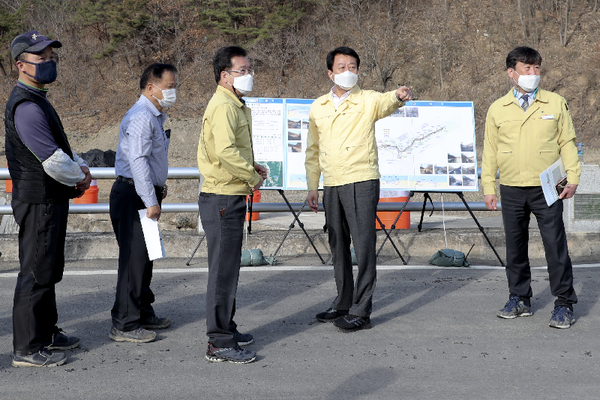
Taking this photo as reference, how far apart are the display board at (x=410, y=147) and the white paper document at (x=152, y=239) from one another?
3.10 m

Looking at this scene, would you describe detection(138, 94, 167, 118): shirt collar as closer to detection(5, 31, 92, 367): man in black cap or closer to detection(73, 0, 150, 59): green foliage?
detection(5, 31, 92, 367): man in black cap

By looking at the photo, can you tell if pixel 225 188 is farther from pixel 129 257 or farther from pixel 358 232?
pixel 358 232

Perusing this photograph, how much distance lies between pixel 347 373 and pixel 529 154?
8.33 feet

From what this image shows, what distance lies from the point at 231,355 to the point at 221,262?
0.64 m

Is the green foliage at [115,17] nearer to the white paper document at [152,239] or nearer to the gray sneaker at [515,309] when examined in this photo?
the white paper document at [152,239]

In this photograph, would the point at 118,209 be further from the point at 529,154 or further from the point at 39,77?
the point at 529,154

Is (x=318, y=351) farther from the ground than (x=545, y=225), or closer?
closer

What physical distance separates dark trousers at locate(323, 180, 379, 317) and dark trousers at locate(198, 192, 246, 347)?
1089 millimetres

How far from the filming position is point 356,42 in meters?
40.0

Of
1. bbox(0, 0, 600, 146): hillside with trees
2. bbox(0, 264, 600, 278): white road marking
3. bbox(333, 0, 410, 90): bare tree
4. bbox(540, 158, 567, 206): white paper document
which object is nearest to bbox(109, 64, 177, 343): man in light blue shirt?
bbox(0, 264, 600, 278): white road marking

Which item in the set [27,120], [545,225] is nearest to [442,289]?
[545,225]

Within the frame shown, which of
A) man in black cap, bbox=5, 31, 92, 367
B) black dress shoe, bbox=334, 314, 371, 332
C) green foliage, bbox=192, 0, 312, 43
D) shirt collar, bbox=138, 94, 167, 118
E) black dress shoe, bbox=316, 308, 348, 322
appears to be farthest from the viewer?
green foliage, bbox=192, 0, 312, 43

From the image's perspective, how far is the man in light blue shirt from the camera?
4656 mm

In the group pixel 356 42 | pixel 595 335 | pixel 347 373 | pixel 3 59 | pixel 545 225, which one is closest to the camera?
pixel 347 373
